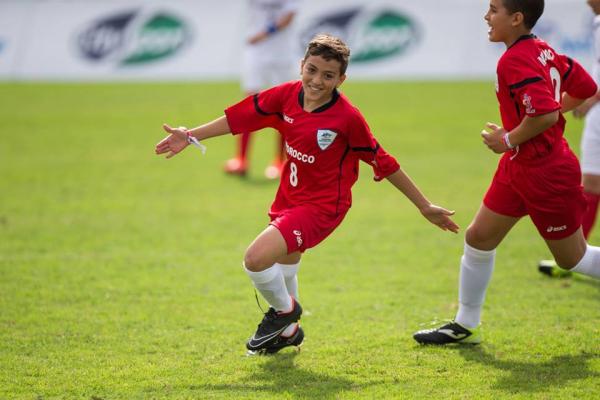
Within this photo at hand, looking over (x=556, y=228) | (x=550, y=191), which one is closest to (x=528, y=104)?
(x=550, y=191)

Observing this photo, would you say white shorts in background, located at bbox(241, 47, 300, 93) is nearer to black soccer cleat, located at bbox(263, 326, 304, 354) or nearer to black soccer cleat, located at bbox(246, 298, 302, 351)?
black soccer cleat, located at bbox(263, 326, 304, 354)

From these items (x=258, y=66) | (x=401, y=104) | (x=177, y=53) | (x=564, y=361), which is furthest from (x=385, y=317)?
(x=177, y=53)

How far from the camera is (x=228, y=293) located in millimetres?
6047

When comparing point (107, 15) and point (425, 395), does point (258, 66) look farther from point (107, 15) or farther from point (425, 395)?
point (107, 15)

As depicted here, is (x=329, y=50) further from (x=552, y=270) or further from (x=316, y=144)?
(x=552, y=270)

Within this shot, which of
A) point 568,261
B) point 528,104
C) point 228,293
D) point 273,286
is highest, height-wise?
point 528,104

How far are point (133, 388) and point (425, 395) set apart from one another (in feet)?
4.81

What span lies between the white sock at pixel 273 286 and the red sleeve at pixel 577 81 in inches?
75.6

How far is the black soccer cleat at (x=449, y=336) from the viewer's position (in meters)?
4.95

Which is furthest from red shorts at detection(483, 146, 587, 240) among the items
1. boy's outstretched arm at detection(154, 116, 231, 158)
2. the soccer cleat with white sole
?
boy's outstretched arm at detection(154, 116, 231, 158)

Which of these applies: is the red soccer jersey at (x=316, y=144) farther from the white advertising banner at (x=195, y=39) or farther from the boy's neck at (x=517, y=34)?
the white advertising banner at (x=195, y=39)

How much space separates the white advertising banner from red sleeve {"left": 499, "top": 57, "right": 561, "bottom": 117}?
47.7 feet

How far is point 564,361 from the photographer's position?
461cm

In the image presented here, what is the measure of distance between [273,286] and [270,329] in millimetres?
283
